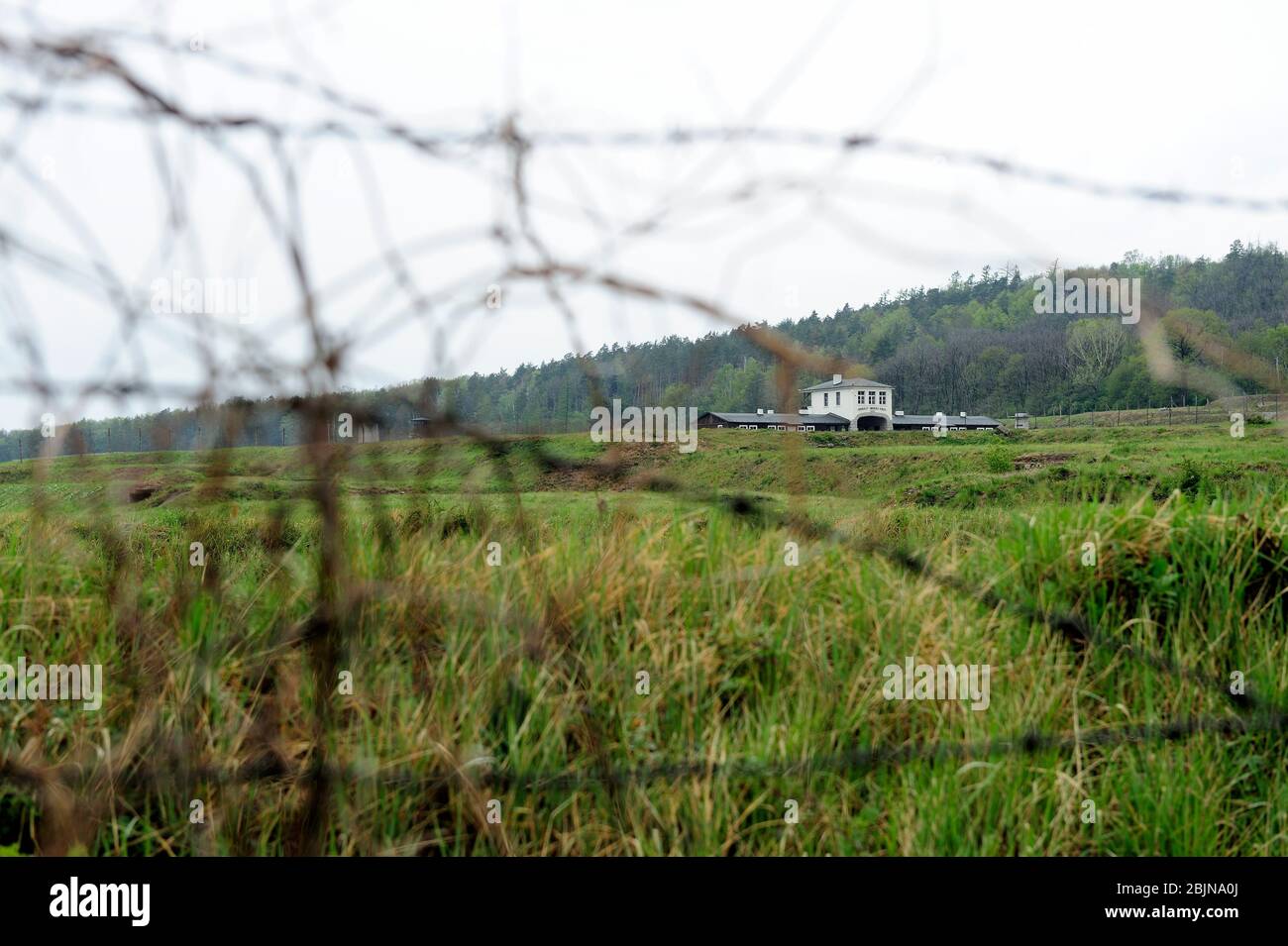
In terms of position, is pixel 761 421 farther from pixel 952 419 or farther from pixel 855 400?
pixel 952 419

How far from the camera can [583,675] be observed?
188 cm

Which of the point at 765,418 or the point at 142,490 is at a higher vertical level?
the point at 765,418

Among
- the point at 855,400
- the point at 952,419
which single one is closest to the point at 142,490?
the point at 855,400

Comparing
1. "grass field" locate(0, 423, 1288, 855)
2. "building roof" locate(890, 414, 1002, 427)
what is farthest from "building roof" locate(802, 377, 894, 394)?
"building roof" locate(890, 414, 1002, 427)

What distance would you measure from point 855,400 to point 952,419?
3.03 ft

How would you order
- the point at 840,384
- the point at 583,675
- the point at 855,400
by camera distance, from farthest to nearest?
the point at 855,400, the point at 840,384, the point at 583,675

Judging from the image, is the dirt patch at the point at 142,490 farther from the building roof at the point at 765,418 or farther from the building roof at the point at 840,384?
the building roof at the point at 840,384

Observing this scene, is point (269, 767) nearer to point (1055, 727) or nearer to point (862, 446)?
point (1055, 727)

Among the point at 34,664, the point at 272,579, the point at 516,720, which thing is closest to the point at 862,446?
the point at 516,720

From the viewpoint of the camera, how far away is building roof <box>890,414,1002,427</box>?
3123mm

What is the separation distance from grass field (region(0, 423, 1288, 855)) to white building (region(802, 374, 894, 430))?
0.22 metres

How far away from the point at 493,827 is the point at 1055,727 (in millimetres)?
1344

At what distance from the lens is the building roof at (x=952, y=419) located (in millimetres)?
3123

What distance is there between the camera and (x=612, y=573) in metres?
2.05
